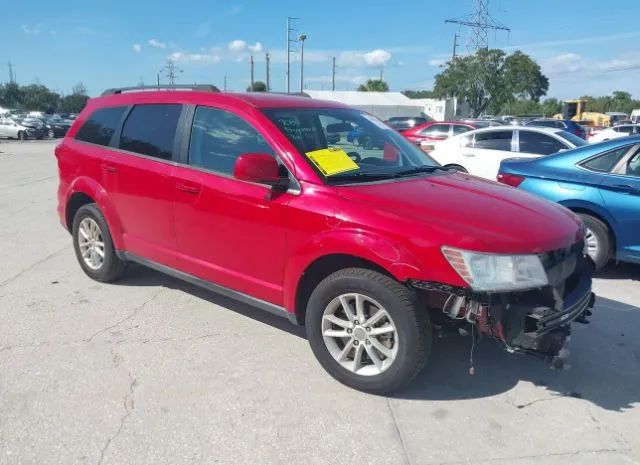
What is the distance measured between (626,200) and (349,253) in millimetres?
3579

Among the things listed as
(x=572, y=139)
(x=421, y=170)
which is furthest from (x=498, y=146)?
(x=421, y=170)

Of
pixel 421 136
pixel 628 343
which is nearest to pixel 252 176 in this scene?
pixel 628 343

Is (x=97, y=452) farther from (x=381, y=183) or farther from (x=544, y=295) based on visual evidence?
(x=544, y=295)

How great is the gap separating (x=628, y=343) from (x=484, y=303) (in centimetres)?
195

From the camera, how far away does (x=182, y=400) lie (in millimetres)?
3227

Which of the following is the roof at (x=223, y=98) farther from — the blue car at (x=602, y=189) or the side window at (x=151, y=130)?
the blue car at (x=602, y=189)

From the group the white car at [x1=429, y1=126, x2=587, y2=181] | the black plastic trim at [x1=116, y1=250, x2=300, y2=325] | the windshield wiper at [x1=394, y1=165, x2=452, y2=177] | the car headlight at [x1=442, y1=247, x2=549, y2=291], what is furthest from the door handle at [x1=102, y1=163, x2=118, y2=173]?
the white car at [x1=429, y1=126, x2=587, y2=181]

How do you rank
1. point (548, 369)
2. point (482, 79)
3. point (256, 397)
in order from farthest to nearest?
1. point (482, 79)
2. point (548, 369)
3. point (256, 397)

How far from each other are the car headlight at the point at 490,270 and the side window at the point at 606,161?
3.29 m

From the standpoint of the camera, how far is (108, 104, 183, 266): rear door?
429 centimetres

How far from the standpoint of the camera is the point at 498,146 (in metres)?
10.3

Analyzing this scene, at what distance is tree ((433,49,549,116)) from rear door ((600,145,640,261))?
5059 cm

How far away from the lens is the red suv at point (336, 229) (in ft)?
9.73

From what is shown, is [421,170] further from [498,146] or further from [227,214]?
[498,146]
